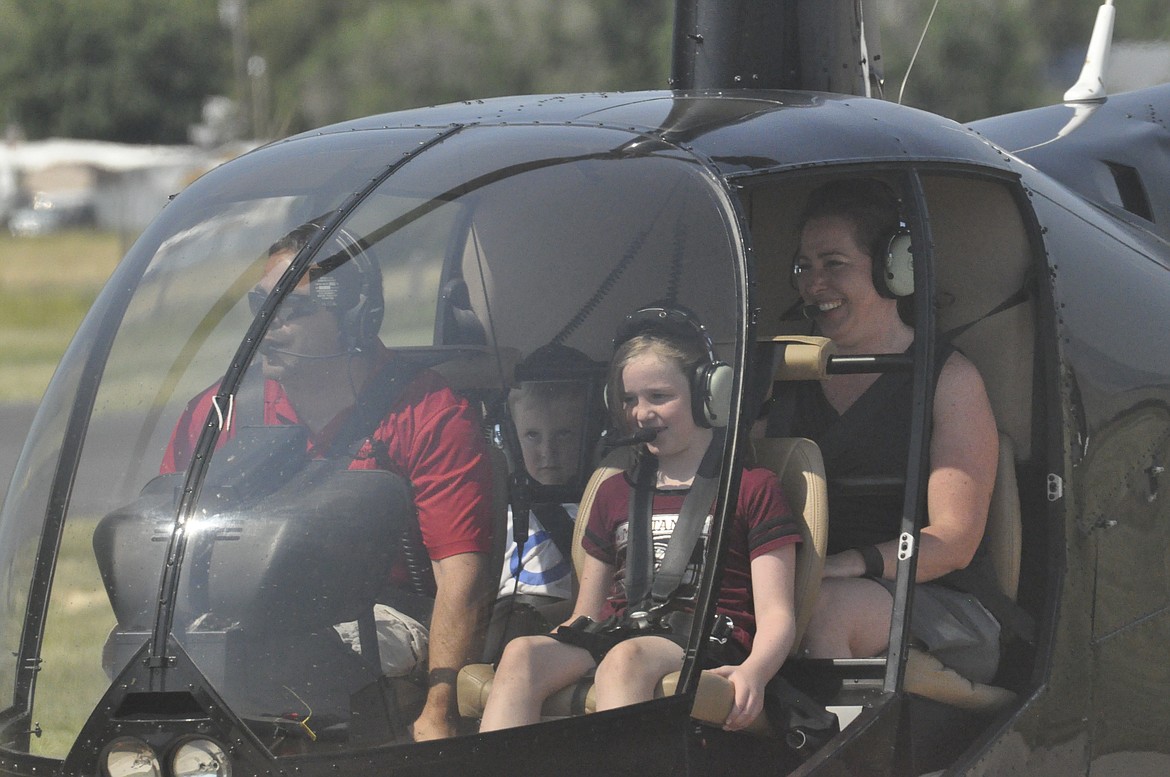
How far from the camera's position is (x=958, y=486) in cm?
326

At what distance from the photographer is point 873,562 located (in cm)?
326

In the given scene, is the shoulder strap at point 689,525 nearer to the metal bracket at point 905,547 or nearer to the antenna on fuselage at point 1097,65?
the metal bracket at point 905,547

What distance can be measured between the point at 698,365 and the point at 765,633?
53 centimetres

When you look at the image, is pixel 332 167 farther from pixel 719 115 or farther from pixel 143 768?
pixel 143 768

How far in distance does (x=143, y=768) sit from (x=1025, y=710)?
1.81 meters

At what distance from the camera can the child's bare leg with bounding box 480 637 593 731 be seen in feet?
8.69

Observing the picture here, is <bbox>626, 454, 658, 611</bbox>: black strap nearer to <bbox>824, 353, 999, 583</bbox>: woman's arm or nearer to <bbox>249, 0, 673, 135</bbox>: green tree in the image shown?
<bbox>824, 353, 999, 583</bbox>: woman's arm

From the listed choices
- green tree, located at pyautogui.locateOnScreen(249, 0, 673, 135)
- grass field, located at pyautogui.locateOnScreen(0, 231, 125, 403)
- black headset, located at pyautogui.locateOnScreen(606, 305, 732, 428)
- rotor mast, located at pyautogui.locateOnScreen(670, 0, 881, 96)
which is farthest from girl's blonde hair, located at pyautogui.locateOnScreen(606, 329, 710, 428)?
green tree, located at pyautogui.locateOnScreen(249, 0, 673, 135)

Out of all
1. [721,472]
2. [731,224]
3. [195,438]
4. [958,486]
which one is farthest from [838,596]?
[195,438]

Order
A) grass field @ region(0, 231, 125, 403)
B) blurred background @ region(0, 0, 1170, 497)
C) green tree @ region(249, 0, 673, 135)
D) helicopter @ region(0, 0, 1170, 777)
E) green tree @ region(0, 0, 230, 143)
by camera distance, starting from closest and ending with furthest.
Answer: helicopter @ region(0, 0, 1170, 777), grass field @ region(0, 231, 125, 403), blurred background @ region(0, 0, 1170, 497), green tree @ region(249, 0, 673, 135), green tree @ region(0, 0, 230, 143)

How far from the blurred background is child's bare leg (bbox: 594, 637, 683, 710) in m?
2.39

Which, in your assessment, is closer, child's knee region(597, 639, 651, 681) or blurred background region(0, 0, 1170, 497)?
child's knee region(597, 639, 651, 681)

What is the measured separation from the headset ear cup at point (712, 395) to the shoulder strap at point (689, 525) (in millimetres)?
31

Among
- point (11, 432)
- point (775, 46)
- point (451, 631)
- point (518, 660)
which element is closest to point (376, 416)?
point (451, 631)
